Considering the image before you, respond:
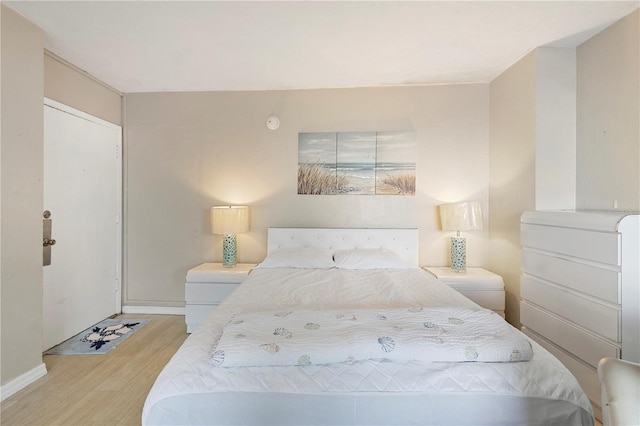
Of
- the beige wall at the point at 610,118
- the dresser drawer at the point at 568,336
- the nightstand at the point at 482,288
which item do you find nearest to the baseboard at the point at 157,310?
the nightstand at the point at 482,288

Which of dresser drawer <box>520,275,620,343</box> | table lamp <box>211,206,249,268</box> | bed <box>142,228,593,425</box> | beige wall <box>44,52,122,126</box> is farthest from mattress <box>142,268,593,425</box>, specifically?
beige wall <box>44,52,122,126</box>

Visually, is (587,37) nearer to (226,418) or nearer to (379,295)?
(379,295)

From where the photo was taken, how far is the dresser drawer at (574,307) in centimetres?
161

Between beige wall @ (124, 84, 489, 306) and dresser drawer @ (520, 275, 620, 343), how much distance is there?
3.02 ft

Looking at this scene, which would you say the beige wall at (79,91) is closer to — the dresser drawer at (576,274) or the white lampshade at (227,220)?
the white lampshade at (227,220)

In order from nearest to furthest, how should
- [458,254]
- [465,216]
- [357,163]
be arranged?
[465,216] < [458,254] < [357,163]

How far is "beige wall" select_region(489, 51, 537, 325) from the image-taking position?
2.46 metres

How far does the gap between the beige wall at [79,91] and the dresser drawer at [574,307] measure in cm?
415

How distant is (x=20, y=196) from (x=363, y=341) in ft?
7.78

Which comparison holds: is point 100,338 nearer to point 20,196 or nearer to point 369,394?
point 20,196

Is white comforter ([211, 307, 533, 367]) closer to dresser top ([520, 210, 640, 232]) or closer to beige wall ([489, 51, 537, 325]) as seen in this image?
dresser top ([520, 210, 640, 232])

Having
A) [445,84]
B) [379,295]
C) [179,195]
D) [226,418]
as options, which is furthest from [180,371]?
[445,84]

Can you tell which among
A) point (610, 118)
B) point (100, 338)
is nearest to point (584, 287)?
point (610, 118)

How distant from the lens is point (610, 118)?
6.82 feet
